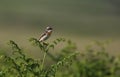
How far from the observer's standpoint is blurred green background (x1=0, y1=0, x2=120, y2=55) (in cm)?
5197

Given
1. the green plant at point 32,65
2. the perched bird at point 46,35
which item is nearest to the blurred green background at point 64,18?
the perched bird at point 46,35

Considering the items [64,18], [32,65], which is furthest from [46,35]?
[64,18]

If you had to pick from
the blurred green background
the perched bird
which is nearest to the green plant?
the perched bird

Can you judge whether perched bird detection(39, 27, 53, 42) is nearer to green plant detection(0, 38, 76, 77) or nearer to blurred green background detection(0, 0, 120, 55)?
green plant detection(0, 38, 76, 77)

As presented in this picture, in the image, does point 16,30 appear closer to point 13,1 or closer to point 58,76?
point 13,1

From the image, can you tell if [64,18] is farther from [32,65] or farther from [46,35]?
[32,65]

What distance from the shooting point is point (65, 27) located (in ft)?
190

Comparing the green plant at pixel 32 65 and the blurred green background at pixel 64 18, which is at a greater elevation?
the green plant at pixel 32 65

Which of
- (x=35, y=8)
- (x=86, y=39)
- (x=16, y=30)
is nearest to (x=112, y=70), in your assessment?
(x=86, y=39)

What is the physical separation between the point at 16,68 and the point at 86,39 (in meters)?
39.8

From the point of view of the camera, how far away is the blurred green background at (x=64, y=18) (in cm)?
5197

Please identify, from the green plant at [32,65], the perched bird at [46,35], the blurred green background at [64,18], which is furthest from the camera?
the blurred green background at [64,18]

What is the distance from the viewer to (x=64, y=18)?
64.4 metres

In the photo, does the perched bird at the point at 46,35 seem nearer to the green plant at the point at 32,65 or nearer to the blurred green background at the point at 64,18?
the green plant at the point at 32,65
